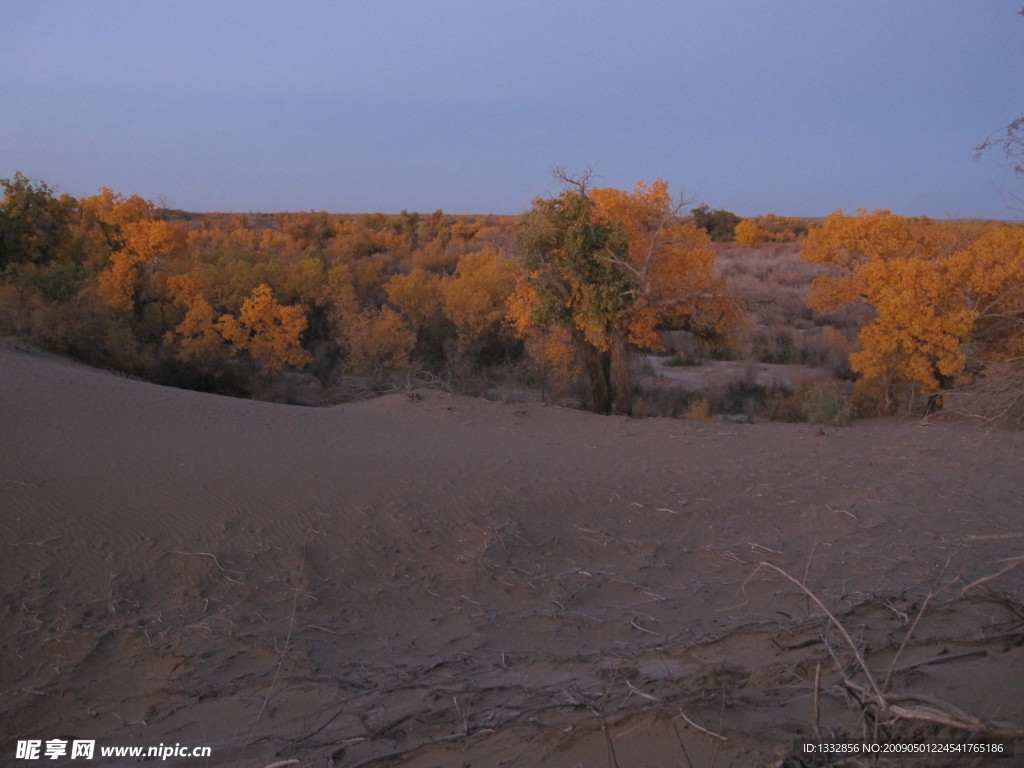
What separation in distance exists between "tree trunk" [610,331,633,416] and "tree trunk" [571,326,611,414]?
389 mm

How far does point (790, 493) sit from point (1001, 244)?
13.3m

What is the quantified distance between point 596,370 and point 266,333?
9.53m

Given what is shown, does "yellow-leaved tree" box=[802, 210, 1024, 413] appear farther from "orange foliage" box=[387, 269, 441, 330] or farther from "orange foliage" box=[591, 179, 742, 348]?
"orange foliage" box=[387, 269, 441, 330]

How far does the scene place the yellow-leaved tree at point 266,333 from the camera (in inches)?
896

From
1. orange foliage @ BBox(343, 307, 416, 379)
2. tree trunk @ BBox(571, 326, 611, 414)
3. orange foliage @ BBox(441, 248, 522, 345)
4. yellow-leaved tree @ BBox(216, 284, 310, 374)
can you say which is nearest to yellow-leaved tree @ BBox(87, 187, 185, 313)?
yellow-leaved tree @ BBox(216, 284, 310, 374)

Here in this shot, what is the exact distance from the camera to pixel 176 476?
9039mm

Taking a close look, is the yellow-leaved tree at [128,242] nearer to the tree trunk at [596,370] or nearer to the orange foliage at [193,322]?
the orange foliage at [193,322]

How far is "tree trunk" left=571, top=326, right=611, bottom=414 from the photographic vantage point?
64.1ft

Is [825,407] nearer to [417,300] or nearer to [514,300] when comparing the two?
[514,300]

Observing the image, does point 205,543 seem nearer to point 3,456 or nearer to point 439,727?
point 3,456

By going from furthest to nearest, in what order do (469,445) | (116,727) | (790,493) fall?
(469,445) → (790,493) → (116,727)

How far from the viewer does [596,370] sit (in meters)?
19.7

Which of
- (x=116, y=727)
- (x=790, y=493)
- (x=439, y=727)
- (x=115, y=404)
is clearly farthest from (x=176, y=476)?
(x=790, y=493)

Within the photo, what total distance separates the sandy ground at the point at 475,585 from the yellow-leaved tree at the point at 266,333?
9515mm
